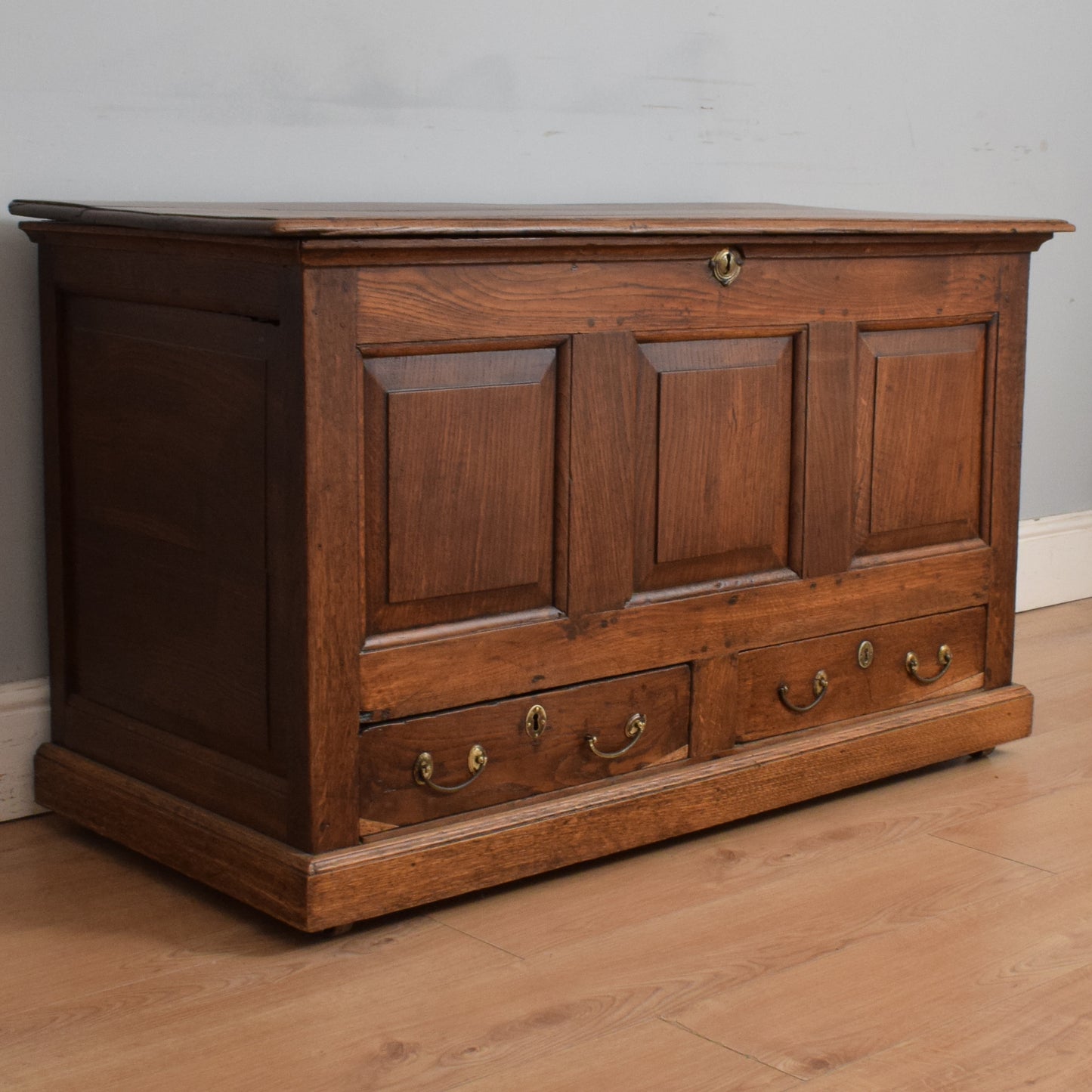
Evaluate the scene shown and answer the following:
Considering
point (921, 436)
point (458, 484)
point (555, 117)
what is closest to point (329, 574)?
point (458, 484)

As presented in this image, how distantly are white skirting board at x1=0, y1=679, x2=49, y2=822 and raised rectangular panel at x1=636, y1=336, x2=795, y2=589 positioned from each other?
80 cm

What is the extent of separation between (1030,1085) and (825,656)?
0.79 metres

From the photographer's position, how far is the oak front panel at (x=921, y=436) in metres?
2.12

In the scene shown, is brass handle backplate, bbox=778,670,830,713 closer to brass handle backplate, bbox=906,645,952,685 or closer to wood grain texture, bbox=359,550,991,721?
wood grain texture, bbox=359,550,991,721

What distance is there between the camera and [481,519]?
1.76 metres

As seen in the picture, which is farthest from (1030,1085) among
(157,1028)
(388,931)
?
(157,1028)

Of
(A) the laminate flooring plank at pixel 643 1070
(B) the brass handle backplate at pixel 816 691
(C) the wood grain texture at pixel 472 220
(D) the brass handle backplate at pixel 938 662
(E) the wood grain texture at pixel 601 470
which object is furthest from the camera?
(D) the brass handle backplate at pixel 938 662

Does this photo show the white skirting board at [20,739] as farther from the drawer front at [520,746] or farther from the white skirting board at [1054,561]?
the white skirting board at [1054,561]

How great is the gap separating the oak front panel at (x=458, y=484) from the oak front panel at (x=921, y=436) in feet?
1.72

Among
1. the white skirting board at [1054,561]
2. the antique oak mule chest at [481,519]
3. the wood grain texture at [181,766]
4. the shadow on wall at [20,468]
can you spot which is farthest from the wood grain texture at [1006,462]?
the shadow on wall at [20,468]

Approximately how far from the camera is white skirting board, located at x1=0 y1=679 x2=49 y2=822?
2.03 m

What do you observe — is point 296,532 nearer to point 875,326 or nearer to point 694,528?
point 694,528

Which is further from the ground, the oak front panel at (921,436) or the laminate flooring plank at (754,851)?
the oak front panel at (921,436)

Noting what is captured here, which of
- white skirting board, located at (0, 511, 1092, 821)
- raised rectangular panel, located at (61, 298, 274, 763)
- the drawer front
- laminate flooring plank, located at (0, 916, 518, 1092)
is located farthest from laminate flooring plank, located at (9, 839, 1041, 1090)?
white skirting board, located at (0, 511, 1092, 821)
